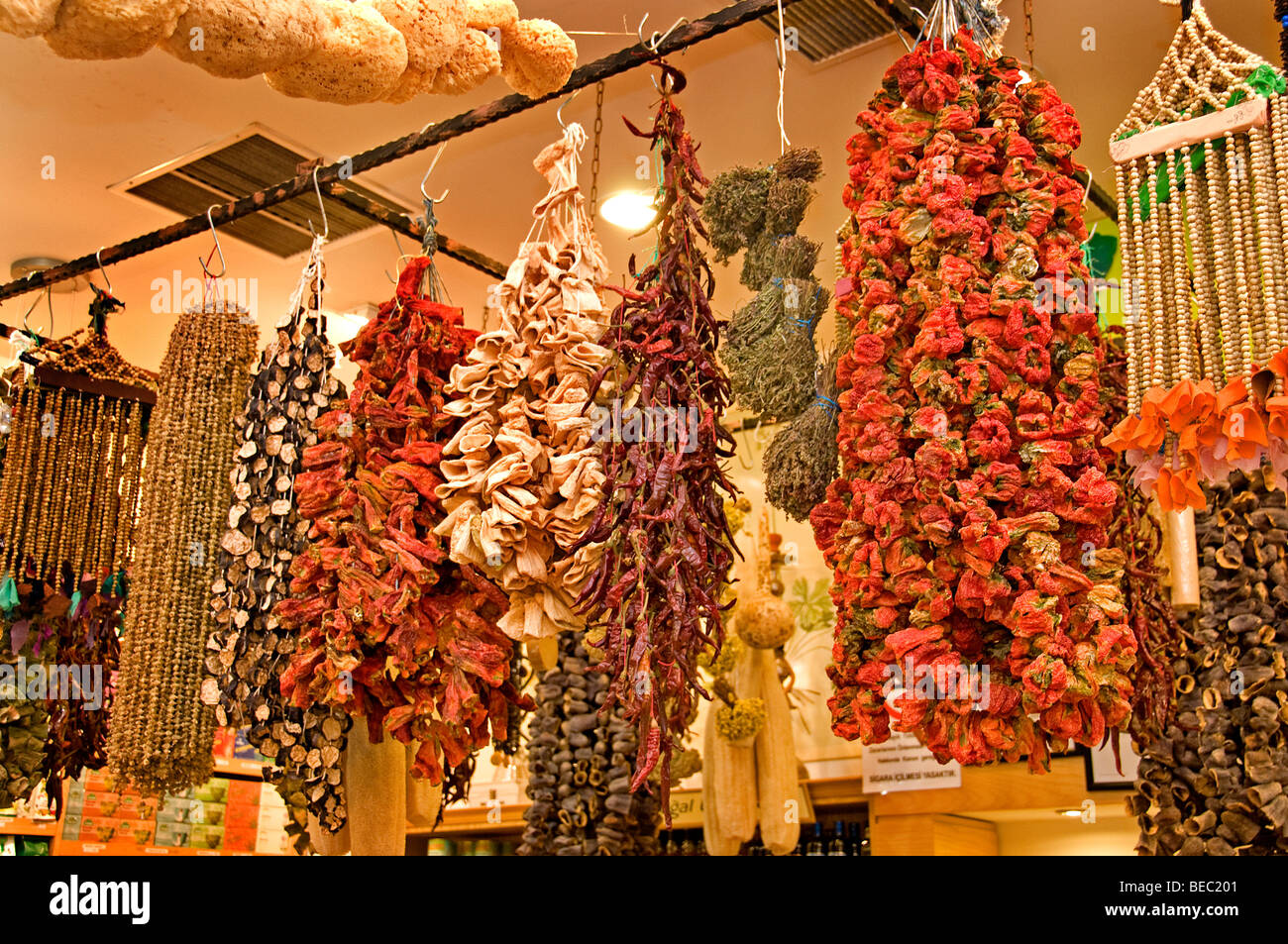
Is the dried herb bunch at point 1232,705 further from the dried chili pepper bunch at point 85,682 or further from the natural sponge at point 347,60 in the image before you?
the dried chili pepper bunch at point 85,682

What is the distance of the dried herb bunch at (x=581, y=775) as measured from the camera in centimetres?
352

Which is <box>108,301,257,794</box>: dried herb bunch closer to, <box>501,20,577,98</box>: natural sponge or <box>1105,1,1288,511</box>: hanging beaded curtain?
<box>501,20,577,98</box>: natural sponge

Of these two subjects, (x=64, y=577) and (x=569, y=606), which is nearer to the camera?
(x=569, y=606)

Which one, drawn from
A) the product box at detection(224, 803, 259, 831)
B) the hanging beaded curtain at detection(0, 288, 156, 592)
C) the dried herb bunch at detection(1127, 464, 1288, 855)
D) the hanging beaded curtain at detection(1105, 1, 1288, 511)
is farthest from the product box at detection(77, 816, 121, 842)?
the hanging beaded curtain at detection(1105, 1, 1288, 511)

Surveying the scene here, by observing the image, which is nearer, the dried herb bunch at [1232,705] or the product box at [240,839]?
the dried herb bunch at [1232,705]

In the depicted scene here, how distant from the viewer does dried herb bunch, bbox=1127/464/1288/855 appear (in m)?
2.71

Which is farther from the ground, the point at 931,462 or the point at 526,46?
the point at 526,46

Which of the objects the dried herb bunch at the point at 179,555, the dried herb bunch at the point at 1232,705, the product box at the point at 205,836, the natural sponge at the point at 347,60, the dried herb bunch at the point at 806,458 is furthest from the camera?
the product box at the point at 205,836

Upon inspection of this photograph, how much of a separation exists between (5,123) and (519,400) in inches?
107

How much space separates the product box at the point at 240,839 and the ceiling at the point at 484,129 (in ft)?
8.61

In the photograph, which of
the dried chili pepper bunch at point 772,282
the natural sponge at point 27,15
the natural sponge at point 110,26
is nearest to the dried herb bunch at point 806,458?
the dried chili pepper bunch at point 772,282
